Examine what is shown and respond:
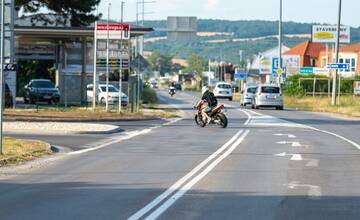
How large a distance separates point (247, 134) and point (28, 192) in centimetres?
1612

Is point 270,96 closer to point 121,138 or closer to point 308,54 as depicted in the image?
point 121,138

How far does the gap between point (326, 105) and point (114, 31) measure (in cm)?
2358

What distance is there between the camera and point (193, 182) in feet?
48.0

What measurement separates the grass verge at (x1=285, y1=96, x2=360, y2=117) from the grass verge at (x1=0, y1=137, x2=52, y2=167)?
97.3 feet

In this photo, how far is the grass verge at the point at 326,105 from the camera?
5208 cm

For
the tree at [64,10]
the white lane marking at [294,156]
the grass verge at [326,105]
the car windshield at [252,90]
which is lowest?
the grass verge at [326,105]

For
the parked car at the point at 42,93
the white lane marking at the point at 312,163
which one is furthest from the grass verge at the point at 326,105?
the white lane marking at the point at 312,163

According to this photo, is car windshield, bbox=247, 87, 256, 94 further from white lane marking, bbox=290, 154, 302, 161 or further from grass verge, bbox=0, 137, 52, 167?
white lane marking, bbox=290, 154, 302, 161

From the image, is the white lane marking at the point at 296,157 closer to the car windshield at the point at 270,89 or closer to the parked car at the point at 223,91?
the car windshield at the point at 270,89

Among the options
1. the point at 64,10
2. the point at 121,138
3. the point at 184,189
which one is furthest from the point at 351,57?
the point at 184,189

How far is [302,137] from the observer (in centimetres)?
2761

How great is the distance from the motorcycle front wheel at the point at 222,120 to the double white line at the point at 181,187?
991cm

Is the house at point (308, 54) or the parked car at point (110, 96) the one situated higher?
the house at point (308, 54)

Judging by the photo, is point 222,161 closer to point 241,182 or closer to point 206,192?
point 241,182
